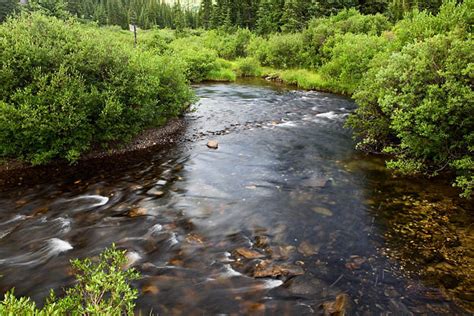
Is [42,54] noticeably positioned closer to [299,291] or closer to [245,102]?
[299,291]

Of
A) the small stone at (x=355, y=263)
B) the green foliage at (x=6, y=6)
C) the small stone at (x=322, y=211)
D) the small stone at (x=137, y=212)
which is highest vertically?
the green foliage at (x=6, y=6)

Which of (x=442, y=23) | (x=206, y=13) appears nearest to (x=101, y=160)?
(x=442, y=23)

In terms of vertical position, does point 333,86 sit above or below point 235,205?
above

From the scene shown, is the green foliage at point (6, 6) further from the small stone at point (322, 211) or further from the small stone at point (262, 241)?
the small stone at point (262, 241)

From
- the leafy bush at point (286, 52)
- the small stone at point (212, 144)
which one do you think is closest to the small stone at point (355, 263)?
the small stone at point (212, 144)

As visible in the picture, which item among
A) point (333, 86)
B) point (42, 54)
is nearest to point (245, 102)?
point (333, 86)

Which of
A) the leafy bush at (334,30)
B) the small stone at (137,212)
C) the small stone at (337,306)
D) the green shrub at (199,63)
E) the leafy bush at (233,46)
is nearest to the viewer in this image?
the small stone at (337,306)

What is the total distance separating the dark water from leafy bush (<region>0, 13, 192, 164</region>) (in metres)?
2.29

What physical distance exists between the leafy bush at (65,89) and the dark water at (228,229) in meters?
2.29

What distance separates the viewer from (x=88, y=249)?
999 cm

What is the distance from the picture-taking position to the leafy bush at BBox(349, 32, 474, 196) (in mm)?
12711

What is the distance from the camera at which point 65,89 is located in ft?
50.5

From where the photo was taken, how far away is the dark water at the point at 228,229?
8.23 metres

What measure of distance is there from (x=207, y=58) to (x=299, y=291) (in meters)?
40.2
